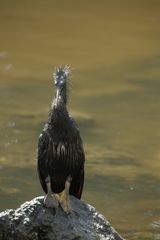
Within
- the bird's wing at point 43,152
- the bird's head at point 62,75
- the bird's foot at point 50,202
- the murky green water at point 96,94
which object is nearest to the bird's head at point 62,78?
the bird's head at point 62,75

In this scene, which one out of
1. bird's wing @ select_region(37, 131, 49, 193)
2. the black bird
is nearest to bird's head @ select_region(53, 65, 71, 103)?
the black bird

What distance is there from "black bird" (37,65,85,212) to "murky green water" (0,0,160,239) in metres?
2.91

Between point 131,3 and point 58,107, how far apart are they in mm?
13016

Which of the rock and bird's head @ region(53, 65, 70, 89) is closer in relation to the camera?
the rock

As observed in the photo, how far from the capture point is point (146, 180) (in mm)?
11641

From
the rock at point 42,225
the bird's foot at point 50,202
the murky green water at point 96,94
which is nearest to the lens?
the rock at point 42,225

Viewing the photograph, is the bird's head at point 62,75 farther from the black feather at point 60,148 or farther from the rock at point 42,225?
the rock at point 42,225

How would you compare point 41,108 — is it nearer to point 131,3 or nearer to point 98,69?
point 98,69

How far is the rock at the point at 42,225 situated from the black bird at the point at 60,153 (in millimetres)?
132

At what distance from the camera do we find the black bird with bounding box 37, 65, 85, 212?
731 cm

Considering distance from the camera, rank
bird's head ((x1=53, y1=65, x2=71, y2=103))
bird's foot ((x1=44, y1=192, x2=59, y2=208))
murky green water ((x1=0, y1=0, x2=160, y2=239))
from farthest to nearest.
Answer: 1. murky green water ((x1=0, y1=0, x2=160, y2=239))
2. bird's head ((x1=53, y1=65, x2=71, y2=103))
3. bird's foot ((x1=44, y1=192, x2=59, y2=208))

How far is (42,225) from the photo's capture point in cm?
700

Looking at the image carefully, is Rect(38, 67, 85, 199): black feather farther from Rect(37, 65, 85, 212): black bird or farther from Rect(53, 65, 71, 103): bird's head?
Rect(53, 65, 71, 103): bird's head

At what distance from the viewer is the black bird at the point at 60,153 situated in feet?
24.0
